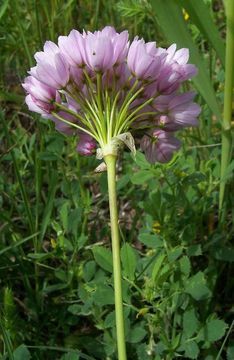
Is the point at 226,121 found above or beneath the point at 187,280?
above

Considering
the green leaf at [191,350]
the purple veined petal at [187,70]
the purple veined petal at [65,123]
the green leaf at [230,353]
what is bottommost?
the green leaf at [230,353]

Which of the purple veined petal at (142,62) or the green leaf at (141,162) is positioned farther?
the green leaf at (141,162)

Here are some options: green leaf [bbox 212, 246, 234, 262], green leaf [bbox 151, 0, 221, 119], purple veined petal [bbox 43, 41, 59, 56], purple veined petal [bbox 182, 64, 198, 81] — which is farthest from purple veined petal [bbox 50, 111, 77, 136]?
green leaf [bbox 212, 246, 234, 262]

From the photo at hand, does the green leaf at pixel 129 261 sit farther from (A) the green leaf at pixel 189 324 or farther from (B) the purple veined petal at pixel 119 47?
(B) the purple veined petal at pixel 119 47

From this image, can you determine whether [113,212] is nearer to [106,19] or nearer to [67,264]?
[67,264]

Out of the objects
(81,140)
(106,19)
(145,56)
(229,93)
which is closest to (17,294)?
(81,140)

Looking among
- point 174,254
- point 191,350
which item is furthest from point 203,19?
point 191,350

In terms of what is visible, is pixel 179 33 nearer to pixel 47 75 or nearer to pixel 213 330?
pixel 47 75

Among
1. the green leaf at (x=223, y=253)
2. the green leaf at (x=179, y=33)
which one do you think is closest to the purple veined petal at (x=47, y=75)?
the green leaf at (x=179, y=33)
